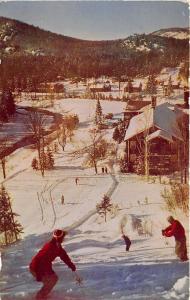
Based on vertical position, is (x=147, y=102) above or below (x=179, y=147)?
above

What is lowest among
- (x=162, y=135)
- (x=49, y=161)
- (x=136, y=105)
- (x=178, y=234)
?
(x=178, y=234)

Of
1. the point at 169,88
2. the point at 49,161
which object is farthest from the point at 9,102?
the point at 169,88

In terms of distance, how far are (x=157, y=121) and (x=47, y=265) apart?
2.81 feet

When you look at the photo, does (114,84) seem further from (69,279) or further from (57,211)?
(69,279)

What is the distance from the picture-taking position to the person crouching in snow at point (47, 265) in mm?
3102

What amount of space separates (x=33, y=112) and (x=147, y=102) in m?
0.56

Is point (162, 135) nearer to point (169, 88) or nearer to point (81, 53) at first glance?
point (169, 88)

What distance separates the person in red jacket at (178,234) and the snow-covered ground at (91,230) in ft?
0.09

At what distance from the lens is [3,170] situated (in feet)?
10.5

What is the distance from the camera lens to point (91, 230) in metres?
3.19

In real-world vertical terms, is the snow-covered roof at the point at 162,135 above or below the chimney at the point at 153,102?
below

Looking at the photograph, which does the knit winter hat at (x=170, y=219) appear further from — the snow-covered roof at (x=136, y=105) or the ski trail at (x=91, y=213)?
the snow-covered roof at (x=136, y=105)

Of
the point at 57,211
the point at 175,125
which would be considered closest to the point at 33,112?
the point at 57,211

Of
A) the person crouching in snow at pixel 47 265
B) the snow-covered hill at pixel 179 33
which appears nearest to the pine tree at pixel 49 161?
the person crouching in snow at pixel 47 265
